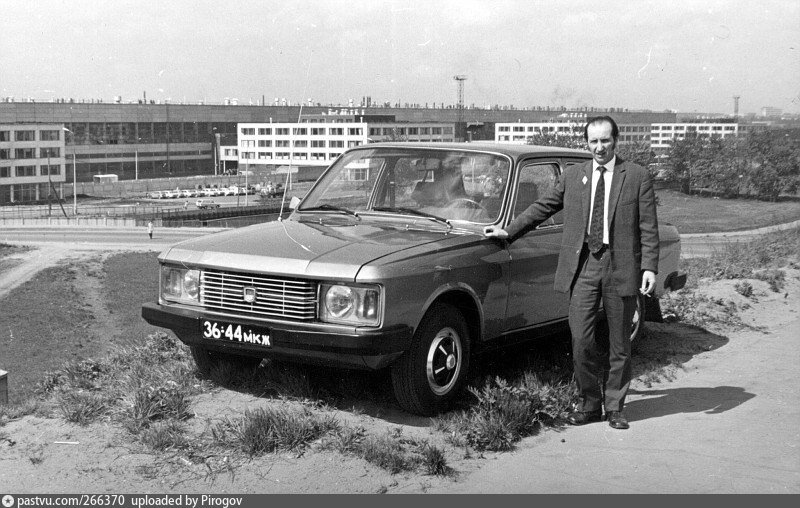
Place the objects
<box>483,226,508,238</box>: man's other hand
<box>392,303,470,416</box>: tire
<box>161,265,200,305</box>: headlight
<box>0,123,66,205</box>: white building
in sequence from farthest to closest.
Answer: <box>0,123,66,205</box>: white building < <box>483,226,508,238</box>: man's other hand < <box>161,265,200,305</box>: headlight < <box>392,303,470,416</box>: tire

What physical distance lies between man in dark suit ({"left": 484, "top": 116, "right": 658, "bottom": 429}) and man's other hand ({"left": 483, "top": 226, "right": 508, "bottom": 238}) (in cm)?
60

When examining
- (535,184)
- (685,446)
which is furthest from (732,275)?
(685,446)

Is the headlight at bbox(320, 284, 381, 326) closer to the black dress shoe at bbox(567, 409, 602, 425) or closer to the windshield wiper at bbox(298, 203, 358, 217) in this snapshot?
the black dress shoe at bbox(567, 409, 602, 425)

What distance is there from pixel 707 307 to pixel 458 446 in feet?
19.0

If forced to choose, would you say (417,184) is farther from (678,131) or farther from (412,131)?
(678,131)

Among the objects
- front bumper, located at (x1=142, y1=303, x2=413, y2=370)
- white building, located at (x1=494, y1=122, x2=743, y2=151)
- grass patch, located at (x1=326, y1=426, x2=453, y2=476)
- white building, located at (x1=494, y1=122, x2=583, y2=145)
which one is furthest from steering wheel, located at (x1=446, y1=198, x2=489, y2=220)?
white building, located at (x1=494, y1=122, x2=583, y2=145)

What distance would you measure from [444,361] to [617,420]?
108 cm

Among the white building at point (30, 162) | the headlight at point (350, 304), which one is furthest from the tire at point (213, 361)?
the white building at point (30, 162)

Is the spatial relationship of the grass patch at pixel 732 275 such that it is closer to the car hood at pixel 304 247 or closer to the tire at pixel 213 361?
the car hood at pixel 304 247

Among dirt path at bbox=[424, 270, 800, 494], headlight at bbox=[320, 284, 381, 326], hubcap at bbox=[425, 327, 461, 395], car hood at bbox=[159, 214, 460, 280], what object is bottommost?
dirt path at bbox=[424, 270, 800, 494]

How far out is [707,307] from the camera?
10172 mm

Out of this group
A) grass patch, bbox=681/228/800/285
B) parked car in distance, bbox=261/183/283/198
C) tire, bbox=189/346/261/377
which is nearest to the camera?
tire, bbox=189/346/261/377

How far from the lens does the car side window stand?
268 inches

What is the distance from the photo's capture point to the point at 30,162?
97.8 meters
